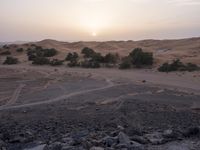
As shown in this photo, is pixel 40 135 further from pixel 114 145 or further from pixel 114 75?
pixel 114 75

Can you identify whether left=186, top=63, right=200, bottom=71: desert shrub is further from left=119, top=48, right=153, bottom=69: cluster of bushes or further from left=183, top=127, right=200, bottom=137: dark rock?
left=183, top=127, right=200, bottom=137: dark rock

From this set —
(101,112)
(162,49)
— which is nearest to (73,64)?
(162,49)

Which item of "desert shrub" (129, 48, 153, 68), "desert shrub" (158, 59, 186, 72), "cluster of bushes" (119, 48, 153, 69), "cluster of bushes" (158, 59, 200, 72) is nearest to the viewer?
"cluster of bushes" (158, 59, 200, 72)

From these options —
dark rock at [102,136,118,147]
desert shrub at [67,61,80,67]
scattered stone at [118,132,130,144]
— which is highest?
scattered stone at [118,132,130,144]

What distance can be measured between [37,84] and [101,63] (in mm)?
10467

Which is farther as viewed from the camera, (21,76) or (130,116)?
(21,76)

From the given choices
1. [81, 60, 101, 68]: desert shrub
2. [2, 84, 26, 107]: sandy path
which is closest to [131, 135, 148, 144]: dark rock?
[2, 84, 26, 107]: sandy path

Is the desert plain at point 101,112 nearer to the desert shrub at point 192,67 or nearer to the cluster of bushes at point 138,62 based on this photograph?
the desert shrub at point 192,67

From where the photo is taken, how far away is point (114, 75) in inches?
973

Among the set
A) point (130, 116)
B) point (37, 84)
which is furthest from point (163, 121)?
point (37, 84)

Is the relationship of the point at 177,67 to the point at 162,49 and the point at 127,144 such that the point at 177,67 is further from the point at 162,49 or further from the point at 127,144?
the point at 162,49

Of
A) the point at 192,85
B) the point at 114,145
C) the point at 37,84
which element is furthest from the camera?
the point at 37,84

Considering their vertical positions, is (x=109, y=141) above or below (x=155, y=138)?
above

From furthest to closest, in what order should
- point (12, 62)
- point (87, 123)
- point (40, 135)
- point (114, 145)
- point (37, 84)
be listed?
point (12, 62) < point (37, 84) < point (87, 123) < point (40, 135) < point (114, 145)
